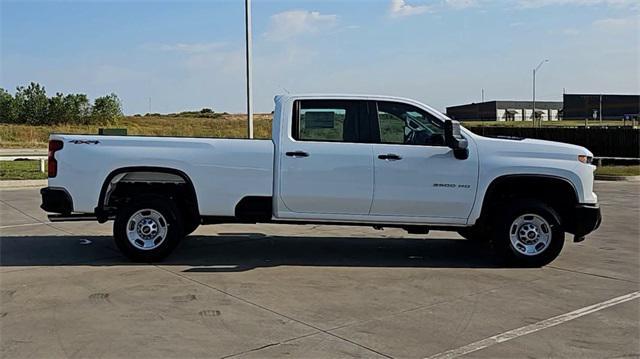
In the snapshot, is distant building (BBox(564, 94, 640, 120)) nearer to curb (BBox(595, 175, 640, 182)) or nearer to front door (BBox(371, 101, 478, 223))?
curb (BBox(595, 175, 640, 182))

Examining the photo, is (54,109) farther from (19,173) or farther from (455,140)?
(455,140)

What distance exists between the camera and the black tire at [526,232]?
7.74 meters

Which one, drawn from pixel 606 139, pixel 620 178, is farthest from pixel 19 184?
pixel 606 139

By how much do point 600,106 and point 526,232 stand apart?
292ft

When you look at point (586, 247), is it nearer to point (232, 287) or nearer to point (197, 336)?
point (232, 287)

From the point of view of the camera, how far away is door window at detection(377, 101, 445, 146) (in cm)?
775

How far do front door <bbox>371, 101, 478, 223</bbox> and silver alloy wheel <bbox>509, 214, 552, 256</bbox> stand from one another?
0.68 m

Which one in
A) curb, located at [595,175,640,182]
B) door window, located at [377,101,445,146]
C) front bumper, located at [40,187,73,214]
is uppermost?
door window, located at [377,101,445,146]

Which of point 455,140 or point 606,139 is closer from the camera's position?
point 455,140

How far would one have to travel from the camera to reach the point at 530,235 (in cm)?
784

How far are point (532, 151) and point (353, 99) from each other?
7.38ft

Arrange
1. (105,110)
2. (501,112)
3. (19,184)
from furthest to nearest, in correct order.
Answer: (501,112)
(105,110)
(19,184)

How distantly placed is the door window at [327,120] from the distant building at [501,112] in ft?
300

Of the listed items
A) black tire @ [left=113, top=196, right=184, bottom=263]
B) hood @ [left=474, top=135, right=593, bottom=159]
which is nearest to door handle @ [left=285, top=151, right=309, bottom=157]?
black tire @ [left=113, top=196, right=184, bottom=263]
